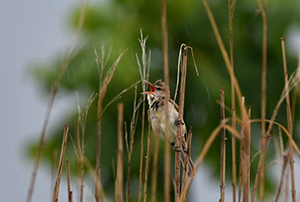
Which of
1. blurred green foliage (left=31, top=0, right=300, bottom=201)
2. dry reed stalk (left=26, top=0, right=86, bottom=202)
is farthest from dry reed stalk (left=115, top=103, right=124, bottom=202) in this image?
blurred green foliage (left=31, top=0, right=300, bottom=201)

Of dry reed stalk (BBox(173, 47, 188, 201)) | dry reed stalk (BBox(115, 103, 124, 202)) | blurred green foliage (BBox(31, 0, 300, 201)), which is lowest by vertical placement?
dry reed stalk (BBox(115, 103, 124, 202))

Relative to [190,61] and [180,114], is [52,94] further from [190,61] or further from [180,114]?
[190,61]

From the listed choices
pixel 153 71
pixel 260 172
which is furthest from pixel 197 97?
pixel 260 172

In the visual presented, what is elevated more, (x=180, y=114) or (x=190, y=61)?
(x=190, y=61)

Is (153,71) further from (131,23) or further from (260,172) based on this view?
(260,172)

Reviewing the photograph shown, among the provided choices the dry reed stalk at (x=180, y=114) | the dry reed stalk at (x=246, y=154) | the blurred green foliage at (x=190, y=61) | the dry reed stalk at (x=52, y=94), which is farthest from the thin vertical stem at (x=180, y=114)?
the blurred green foliage at (x=190, y=61)

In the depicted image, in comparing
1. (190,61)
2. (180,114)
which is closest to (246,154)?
(180,114)

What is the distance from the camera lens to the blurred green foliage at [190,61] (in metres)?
15.5

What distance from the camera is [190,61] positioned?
15.3 meters

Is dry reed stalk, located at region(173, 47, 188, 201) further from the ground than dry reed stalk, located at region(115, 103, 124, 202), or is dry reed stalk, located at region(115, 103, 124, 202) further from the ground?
dry reed stalk, located at region(173, 47, 188, 201)

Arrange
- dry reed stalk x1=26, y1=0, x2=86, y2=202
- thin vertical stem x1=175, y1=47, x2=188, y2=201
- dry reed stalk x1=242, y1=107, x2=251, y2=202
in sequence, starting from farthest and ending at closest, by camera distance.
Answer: thin vertical stem x1=175, y1=47, x2=188, y2=201 → dry reed stalk x1=242, y1=107, x2=251, y2=202 → dry reed stalk x1=26, y1=0, x2=86, y2=202

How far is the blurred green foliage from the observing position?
1552 cm

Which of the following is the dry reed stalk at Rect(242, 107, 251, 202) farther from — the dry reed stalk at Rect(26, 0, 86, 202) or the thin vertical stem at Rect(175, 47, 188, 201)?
the dry reed stalk at Rect(26, 0, 86, 202)

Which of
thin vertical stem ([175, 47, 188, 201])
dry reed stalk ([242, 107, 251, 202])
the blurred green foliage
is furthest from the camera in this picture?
the blurred green foliage
